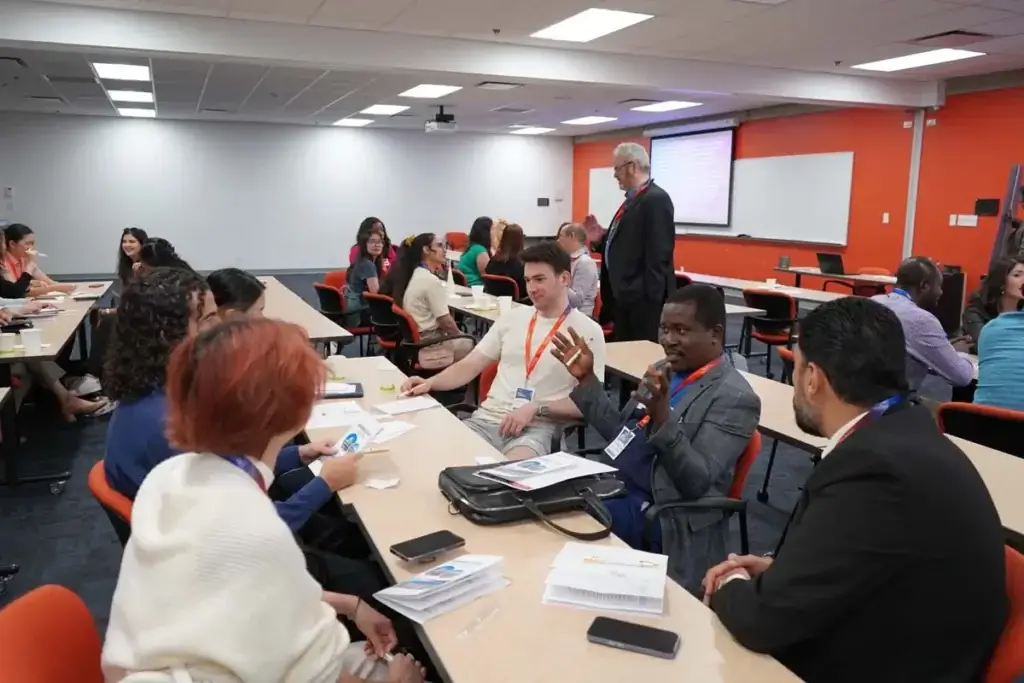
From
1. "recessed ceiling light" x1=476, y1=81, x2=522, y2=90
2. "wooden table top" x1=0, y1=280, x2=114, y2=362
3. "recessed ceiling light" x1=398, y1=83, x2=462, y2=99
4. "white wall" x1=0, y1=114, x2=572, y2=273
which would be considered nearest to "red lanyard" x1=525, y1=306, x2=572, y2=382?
"wooden table top" x1=0, y1=280, x2=114, y2=362

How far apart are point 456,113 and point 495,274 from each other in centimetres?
664

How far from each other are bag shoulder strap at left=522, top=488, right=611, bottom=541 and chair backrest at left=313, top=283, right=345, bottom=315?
4649 millimetres

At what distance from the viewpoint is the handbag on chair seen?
1.80 metres

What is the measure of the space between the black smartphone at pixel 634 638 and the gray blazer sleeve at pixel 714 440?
779 millimetres

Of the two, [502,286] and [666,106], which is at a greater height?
[666,106]

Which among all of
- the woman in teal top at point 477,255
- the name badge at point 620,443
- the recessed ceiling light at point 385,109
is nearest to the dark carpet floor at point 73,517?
the name badge at point 620,443

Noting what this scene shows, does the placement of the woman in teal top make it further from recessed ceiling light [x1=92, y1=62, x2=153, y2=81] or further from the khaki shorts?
recessed ceiling light [x1=92, y1=62, x2=153, y2=81]

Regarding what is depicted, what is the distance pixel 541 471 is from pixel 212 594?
1.02 metres

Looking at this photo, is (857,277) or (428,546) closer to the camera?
(428,546)

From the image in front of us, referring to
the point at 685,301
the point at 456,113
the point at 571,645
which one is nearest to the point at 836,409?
the point at 571,645

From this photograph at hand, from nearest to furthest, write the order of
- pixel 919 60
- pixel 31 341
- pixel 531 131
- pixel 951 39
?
pixel 31 341, pixel 951 39, pixel 919 60, pixel 531 131

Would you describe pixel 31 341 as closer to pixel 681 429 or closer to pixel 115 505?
pixel 115 505

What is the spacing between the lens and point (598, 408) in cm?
248

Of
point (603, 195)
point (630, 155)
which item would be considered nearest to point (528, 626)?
point (630, 155)
